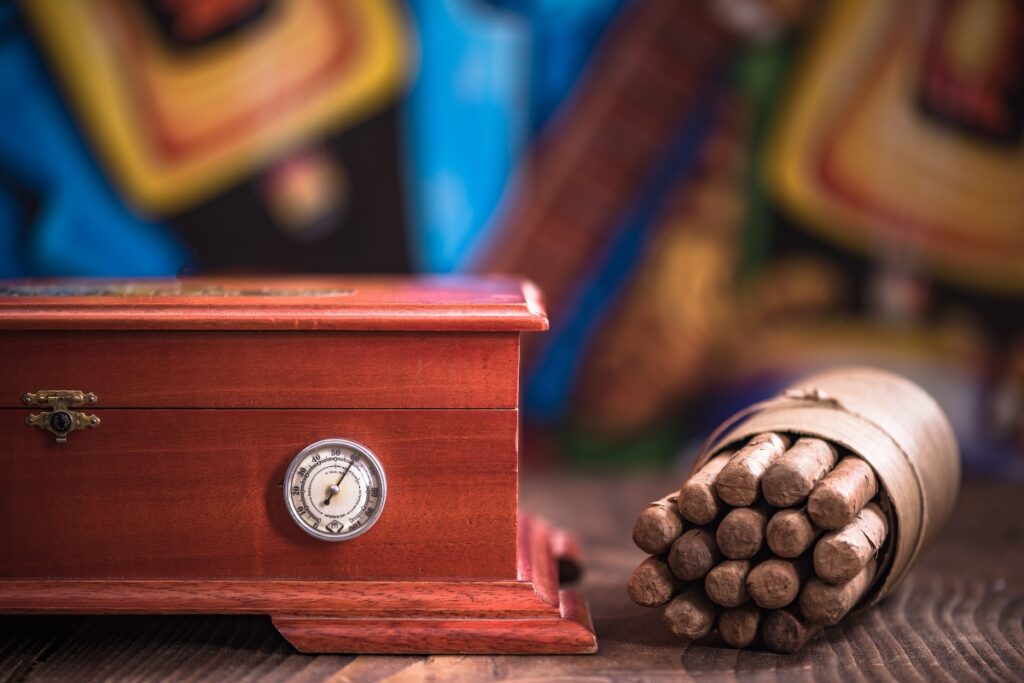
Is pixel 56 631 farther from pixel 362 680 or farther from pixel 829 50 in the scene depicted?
pixel 829 50

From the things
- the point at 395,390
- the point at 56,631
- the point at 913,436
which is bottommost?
the point at 56,631

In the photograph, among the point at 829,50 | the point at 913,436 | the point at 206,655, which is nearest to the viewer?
the point at 206,655

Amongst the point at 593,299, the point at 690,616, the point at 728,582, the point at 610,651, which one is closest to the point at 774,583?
the point at 728,582

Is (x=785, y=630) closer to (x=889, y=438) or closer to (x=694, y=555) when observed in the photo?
(x=694, y=555)

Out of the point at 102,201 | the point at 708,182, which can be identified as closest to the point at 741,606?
the point at 708,182

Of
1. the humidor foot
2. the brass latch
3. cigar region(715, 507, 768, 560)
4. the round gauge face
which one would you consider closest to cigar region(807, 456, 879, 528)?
cigar region(715, 507, 768, 560)

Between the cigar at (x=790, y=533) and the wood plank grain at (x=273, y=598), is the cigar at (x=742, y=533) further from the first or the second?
the wood plank grain at (x=273, y=598)

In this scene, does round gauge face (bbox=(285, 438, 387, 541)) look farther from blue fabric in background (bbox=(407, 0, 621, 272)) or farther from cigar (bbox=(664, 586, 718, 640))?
blue fabric in background (bbox=(407, 0, 621, 272))
